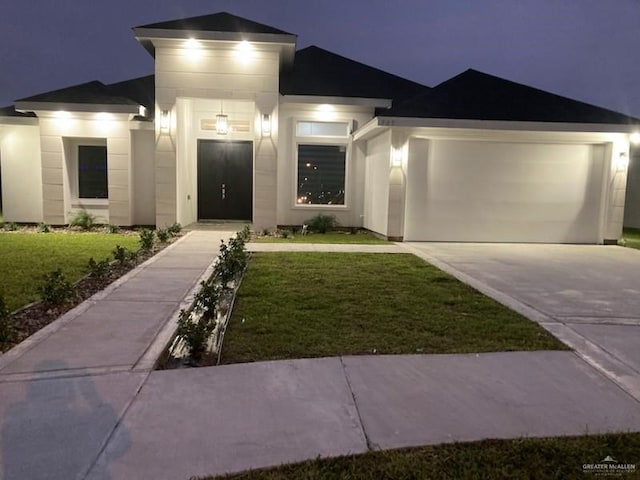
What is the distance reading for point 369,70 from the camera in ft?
56.9

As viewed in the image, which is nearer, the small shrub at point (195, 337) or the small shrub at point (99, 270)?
the small shrub at point (195, 337)

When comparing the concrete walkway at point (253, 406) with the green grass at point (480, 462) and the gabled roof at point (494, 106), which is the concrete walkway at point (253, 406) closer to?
the green grass at point (480, 462)

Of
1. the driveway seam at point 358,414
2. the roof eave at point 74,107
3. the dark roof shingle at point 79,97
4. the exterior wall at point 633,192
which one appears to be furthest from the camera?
the exterior wall at point 633,192

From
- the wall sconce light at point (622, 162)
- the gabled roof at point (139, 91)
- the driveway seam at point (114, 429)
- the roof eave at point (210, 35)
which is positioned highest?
the roof eave at point (210, 35)

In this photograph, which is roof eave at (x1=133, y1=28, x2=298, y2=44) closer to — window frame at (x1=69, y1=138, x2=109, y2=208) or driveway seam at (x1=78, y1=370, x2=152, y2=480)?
window frame at (x1=69, y1=138, x2=109, y2=208)

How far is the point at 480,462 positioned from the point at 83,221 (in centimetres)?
1368

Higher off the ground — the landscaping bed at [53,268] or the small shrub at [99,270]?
the small shrub at [99,270]

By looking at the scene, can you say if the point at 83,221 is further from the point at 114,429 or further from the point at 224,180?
the point at 114,429

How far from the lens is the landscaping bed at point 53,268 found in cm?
528

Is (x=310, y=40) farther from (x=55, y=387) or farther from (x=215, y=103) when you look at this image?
(x=55, y=387)

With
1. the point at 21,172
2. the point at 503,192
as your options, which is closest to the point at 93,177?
the point at 21,172

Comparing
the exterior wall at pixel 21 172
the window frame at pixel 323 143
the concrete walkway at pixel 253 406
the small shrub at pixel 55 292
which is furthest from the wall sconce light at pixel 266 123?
Answer: the concrete walkway at pixel 253 406

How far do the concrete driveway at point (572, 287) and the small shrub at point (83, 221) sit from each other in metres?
8.89

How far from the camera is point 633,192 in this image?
58.5ft
